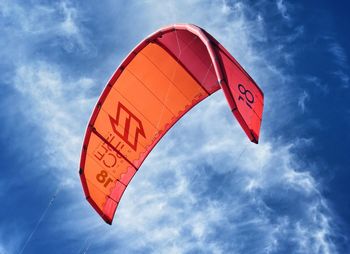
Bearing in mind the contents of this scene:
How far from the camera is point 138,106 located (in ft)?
53.6

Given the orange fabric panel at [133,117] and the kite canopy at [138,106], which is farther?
the orange fabric panel at [133,117]

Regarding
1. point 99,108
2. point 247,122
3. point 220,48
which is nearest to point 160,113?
point 99,108

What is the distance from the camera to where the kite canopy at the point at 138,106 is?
51.3ft

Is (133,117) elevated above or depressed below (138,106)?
below

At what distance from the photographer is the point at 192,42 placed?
15.3 m

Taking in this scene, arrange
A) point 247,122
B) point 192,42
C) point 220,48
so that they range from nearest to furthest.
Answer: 1. point 247,122
2. point 220,48
3. point 192,42

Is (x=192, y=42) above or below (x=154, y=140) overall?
above

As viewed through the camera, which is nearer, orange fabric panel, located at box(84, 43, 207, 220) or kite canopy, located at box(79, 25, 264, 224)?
kite canopy, located at box(79, 25, 264, 224)

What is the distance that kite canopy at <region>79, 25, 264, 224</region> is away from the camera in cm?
1564

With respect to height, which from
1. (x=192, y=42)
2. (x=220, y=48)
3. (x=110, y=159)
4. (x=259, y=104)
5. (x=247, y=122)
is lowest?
(x=247, y=122)

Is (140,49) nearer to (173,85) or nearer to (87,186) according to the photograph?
(173,85)

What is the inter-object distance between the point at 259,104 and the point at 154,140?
4995 mm

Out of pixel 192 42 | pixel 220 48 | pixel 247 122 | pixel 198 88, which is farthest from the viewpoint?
pixel 198 88

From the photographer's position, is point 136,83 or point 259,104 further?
point 136,83
